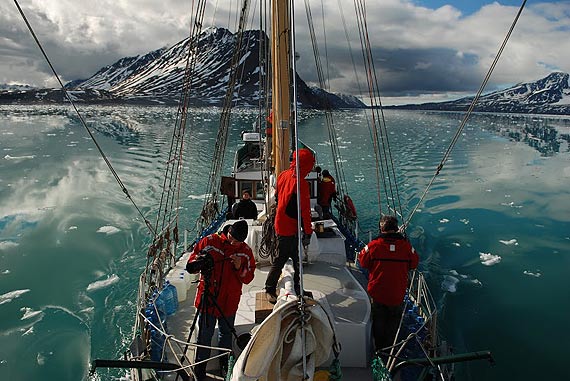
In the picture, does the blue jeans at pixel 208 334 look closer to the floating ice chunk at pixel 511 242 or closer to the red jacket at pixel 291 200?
the red jacket at pixel 291 200

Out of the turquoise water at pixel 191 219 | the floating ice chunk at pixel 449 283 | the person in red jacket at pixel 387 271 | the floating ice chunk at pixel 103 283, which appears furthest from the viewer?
the floating ice chunk at pixel 449 283

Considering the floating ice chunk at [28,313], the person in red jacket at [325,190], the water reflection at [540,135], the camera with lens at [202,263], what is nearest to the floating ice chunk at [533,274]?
the person in red jacket at [325,190]

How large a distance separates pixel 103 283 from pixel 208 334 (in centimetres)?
683

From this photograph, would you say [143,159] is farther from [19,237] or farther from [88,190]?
[19,237]

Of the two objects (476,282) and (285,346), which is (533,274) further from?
(285,346)

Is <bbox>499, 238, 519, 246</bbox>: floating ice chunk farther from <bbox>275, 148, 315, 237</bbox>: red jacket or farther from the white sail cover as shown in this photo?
the white sail cover

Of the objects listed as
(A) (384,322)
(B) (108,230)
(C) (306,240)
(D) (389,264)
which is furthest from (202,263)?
(B) (108,230)

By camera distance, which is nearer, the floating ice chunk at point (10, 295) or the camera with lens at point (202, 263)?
the camera with lens at point (202, 263)

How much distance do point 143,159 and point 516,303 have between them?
80.0ft

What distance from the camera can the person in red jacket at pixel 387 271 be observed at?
14.8ft

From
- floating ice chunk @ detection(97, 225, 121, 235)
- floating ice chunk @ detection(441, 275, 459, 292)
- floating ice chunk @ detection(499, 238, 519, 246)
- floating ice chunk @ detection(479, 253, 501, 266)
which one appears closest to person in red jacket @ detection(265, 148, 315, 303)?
floating ice chunk @ detection(441, 275, 459, 292)

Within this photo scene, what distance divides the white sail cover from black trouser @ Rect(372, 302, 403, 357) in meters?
1.91

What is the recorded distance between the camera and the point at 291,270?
5082 millimetres

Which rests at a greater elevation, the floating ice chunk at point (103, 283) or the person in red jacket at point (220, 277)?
the person in red jacket at point (220, 277)
